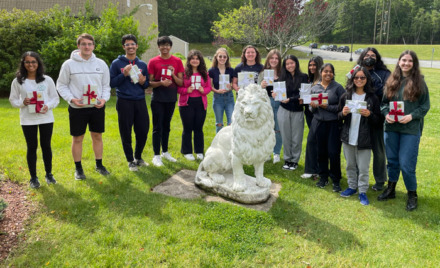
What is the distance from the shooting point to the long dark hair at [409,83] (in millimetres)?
3877

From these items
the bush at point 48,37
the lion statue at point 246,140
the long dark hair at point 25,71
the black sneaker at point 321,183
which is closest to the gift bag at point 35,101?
the long dark hair at point 25,71

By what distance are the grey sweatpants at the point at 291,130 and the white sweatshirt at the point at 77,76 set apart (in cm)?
305

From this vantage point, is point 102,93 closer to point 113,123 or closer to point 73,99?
point 73,99

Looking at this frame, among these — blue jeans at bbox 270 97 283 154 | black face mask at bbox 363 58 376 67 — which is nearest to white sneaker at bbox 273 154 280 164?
blue jeans at bbox 270 97 283 154

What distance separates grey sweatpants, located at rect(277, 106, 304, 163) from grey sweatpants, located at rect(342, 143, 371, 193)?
1.03 metres

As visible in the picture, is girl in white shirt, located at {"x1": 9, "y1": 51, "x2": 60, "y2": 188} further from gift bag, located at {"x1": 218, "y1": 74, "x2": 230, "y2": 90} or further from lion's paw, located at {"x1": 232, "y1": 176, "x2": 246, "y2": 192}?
lion's paw, located at {"x1": 232, "y1": 176, "x2": 246, "y2": 192}

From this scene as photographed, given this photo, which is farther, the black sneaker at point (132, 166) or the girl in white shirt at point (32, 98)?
the black sneaker at point (132, 166)

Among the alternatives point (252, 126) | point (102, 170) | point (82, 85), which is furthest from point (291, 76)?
point (102, 170)

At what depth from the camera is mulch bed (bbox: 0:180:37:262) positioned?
3.32m

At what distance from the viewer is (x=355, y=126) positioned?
423 cm

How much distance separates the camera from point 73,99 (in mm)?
4402

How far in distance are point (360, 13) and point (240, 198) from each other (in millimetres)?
70725

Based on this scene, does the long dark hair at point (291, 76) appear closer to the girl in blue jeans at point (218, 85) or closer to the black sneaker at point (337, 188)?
the girl in blue jeans at point (218, 85)

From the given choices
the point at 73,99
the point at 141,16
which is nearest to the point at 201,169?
the point at 73,99
